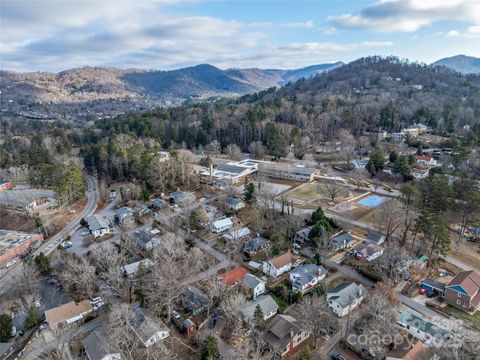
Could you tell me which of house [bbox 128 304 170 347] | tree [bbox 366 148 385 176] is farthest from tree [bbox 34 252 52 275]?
tree [bbox 366 148 385 176]

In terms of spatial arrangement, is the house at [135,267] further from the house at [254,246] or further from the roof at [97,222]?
the roof at [97,222]

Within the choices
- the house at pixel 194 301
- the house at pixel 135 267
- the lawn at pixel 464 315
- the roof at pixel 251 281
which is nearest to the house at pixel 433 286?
the lawn at pixel 464 315

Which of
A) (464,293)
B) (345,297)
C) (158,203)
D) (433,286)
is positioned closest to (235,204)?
(158,203)

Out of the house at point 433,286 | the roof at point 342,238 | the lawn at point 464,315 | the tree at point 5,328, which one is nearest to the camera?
the tree at point 5,328

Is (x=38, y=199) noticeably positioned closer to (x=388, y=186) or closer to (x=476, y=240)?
(x=388, y=186)

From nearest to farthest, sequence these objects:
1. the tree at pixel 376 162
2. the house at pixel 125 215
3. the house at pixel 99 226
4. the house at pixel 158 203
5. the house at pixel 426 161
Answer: the house at pixel 99 226 → the house at pixel 125 215 → the house at pixel 158 203 → the tree at pixel 376 162 → the house at pixel 426 161
